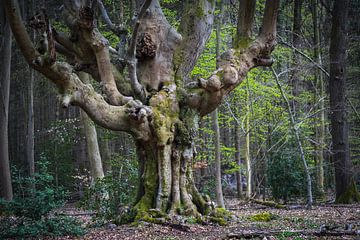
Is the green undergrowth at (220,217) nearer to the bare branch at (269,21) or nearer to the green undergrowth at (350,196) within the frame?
the bare branch at (269,21)

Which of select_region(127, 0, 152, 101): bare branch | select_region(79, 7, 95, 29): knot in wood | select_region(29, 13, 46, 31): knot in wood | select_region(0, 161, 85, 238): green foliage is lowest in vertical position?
select_region(0, 161, 85, 238): green foliage

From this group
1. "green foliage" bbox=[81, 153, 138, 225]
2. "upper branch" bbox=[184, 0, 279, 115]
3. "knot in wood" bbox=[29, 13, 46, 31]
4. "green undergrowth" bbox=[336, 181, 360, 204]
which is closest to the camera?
"knot in wood" bbox=[29, 13, 46, 31]

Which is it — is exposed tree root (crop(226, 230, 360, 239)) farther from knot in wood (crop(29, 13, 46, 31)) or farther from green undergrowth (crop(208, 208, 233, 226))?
knot in wood (crop(29, 13, 46, 31))

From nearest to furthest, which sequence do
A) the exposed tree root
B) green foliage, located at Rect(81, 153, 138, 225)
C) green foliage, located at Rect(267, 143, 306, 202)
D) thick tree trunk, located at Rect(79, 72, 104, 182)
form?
the exposed tree root → green foliage, located at Rect(81, 153, 138, 225) → thick tree trunk, located at Rect(79, 72, 104, 182) → green foliage, located at Rect(267, 143, 306, 202)

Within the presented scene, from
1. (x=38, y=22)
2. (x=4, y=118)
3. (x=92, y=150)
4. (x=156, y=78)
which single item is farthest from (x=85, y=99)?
(x=92, y=150)

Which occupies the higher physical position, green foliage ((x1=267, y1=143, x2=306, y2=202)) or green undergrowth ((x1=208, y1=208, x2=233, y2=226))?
green foliage ((x1=267, y1=143, x2=306, y2=202))

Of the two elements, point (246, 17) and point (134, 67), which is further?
point (246, 17)

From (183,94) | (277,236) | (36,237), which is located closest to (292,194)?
(183,94)

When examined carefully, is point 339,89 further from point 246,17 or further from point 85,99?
point 85,99

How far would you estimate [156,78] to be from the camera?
29.6 ft

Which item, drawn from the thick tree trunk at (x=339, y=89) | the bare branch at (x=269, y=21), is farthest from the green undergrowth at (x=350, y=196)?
the bare branch at (x=269, y=21)

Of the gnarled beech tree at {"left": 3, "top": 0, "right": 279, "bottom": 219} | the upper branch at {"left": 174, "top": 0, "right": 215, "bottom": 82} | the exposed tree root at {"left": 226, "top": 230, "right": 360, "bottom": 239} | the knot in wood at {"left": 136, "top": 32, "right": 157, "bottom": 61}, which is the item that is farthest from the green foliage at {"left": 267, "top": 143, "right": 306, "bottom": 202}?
the exposed tree root at {"left": 226, "top": 230, "right": 360, "bottom": 239}

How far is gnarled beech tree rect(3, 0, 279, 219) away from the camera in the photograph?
7.48m

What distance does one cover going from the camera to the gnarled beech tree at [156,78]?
24.6 feet
